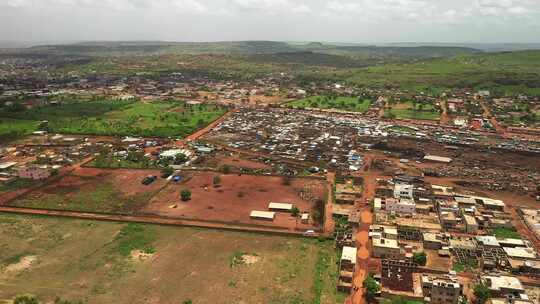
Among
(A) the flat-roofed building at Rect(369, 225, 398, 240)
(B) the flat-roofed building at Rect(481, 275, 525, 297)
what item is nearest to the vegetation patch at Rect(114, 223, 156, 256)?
(A) the flat-roofed building at Rect(369, 225, 398, 240)

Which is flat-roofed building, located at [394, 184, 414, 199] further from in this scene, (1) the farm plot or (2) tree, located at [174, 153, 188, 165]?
(2) tree, located at [174, 153, 188, 165]

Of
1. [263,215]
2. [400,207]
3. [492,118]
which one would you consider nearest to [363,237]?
[400,207]

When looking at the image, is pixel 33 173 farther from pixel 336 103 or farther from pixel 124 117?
pixel 336 103

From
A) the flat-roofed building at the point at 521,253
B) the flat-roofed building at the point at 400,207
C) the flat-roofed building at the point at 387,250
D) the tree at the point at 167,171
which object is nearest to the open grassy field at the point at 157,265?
the flat-roofed building at the point at 387,250

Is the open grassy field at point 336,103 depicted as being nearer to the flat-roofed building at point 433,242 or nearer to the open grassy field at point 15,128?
the open grassy field at point 15,128

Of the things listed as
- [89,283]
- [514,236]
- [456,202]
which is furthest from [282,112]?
[89,283]

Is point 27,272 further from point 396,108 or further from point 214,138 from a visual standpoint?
point 396,108

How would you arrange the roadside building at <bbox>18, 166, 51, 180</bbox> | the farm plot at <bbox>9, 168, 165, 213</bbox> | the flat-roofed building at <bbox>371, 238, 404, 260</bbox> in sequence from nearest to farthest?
the flat-roofed building at <bbox>371, 238, 404, 260</bbox>
the farm plot at <bbox>9, 168, 165, 213</bbox>
the roadside building at <bbox>18, 166, 51, 180</bbox>
